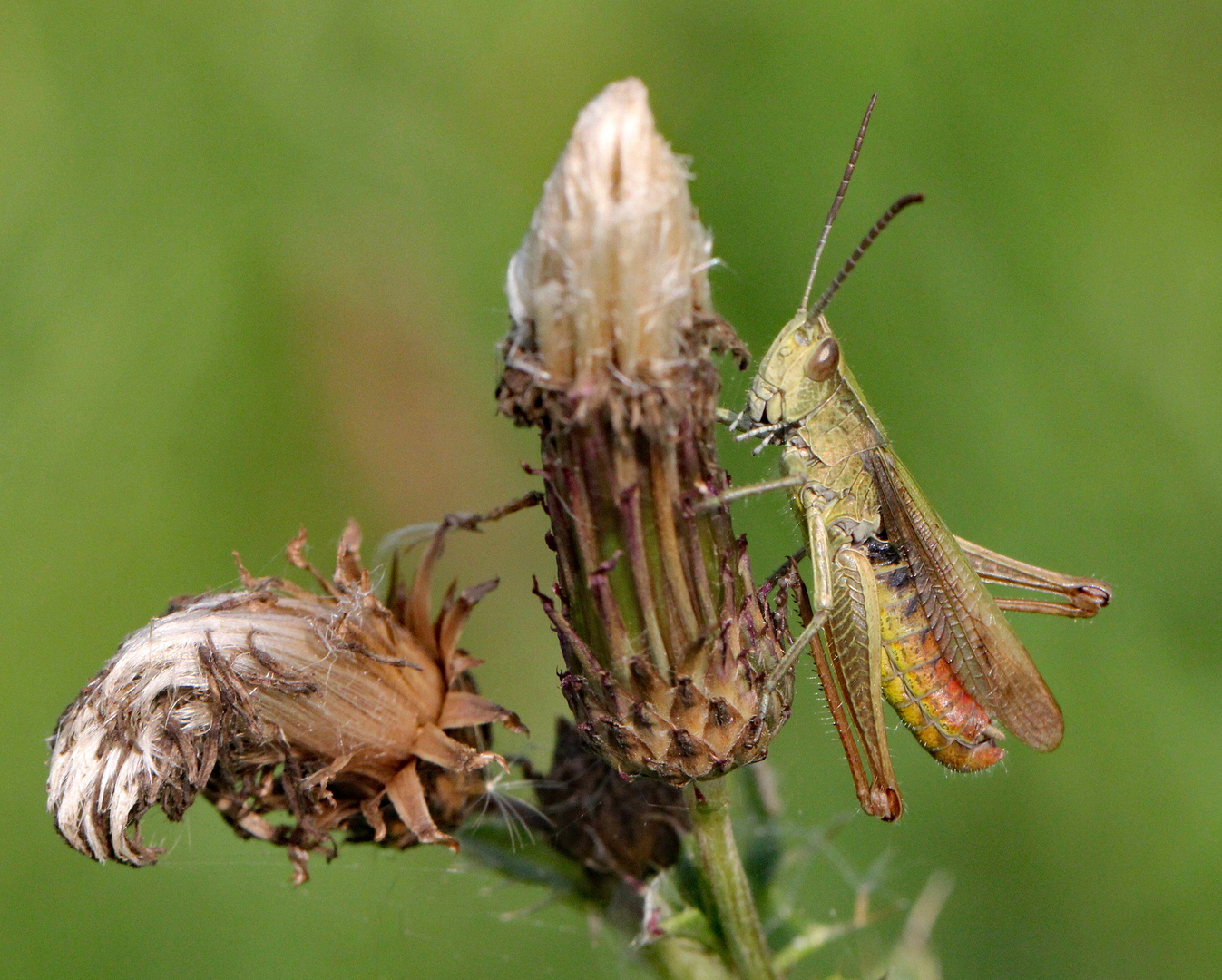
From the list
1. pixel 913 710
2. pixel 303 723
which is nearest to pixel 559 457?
pixel 303 723

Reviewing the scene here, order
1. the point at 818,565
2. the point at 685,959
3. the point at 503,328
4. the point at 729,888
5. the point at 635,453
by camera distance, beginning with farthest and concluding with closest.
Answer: the point at 503,328 < the point at 818,565 < the point at 685,959 < the point at 729,888 < the point at 635,453

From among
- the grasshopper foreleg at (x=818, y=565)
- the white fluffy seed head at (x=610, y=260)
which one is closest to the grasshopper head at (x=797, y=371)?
the grasshopper foreleg at (x=818, y=565)

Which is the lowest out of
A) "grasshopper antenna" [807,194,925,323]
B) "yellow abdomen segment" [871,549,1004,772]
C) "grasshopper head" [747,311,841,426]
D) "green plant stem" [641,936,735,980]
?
"green plant stem" [641,936,735,980]

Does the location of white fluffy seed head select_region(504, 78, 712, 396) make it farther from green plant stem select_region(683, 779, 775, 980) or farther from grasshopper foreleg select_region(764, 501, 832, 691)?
green plant stem select_region(683, 779, 775, 980)

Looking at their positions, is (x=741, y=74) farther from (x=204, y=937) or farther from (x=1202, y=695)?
(x=204, y=937)

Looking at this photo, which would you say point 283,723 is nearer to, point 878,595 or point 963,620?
point 878,595

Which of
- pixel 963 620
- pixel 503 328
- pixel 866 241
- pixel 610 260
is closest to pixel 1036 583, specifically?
pixel 963 620

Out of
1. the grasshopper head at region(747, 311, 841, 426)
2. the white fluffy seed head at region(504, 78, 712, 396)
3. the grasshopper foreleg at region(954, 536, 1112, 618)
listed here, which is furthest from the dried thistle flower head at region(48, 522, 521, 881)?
the grasshopper foreleg at region(954, 536, 1112, 618)

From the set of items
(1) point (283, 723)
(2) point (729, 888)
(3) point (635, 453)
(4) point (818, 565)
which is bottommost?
(2) point (729, 888)
